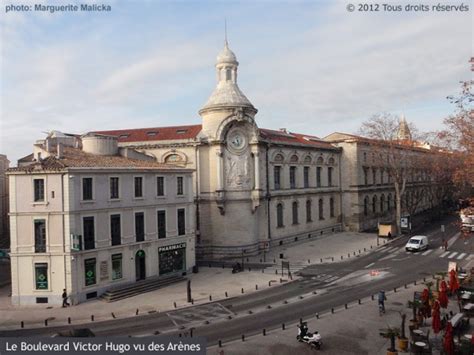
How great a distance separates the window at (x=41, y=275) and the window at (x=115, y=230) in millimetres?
5309

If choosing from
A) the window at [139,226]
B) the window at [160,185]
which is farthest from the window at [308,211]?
the window at [139,226]

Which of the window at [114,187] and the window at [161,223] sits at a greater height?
the window at [114,187]

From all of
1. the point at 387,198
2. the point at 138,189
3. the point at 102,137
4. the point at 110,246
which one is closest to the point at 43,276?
the point at 110,246

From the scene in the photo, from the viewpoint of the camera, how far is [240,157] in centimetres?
4806

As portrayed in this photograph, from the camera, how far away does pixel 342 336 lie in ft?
73.7

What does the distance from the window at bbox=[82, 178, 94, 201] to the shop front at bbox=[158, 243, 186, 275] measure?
322 inches

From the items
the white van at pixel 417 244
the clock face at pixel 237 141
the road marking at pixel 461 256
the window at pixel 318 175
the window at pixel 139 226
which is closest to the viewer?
the window at pixel 139 226

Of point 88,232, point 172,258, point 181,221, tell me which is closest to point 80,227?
point 88,232

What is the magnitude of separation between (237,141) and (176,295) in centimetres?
2134

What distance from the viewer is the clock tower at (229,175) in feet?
155

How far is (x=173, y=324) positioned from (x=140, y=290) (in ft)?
29.1

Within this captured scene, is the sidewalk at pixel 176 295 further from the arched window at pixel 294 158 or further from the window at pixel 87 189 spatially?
the arched window at pixel 294 158

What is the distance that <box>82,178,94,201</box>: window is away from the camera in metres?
31.7

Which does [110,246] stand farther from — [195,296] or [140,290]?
[195,296]
